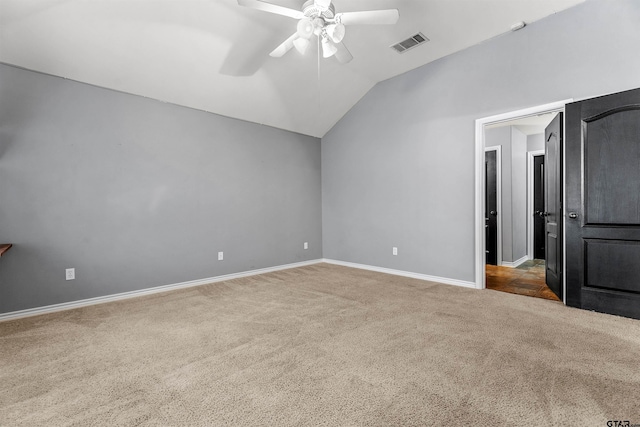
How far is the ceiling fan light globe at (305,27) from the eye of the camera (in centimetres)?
252

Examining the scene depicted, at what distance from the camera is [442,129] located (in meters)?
4.12

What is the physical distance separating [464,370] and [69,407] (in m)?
2.23

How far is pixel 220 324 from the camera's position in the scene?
272 centimetres

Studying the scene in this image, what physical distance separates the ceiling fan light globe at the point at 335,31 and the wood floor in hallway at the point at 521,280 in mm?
3469

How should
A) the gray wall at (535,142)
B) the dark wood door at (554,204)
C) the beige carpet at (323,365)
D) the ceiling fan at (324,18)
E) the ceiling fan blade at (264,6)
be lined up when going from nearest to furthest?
the beige carpet at (323,365) < the ceiling fan blade at (264,6) < the ceiling fan at (324,18) < the dark wood door at (554,204) < the gray wall at (535,142)

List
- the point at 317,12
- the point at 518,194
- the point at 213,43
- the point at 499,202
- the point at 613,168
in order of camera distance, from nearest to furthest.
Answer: the point at 317,12
the point at 613,168
the point at 213,43
the point at 499,202
the point at 518,194

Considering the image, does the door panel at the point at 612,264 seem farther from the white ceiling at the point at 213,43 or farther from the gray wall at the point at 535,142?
the gray wall at the point at 535,142

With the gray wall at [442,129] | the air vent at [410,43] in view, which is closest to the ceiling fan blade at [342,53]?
the air vent at [410,43]

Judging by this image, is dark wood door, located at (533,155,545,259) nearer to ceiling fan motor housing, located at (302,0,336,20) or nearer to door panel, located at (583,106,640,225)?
door panel, located at (583,106,640,225)

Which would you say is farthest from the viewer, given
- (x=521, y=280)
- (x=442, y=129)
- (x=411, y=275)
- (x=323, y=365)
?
(x=411, y=275)

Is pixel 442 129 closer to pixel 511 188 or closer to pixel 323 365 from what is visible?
pixel 511 188

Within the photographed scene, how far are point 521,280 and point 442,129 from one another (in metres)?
2.45

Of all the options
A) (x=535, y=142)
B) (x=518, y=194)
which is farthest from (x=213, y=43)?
(x=535, y=142)

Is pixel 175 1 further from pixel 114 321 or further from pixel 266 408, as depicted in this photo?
pixel 266 408
